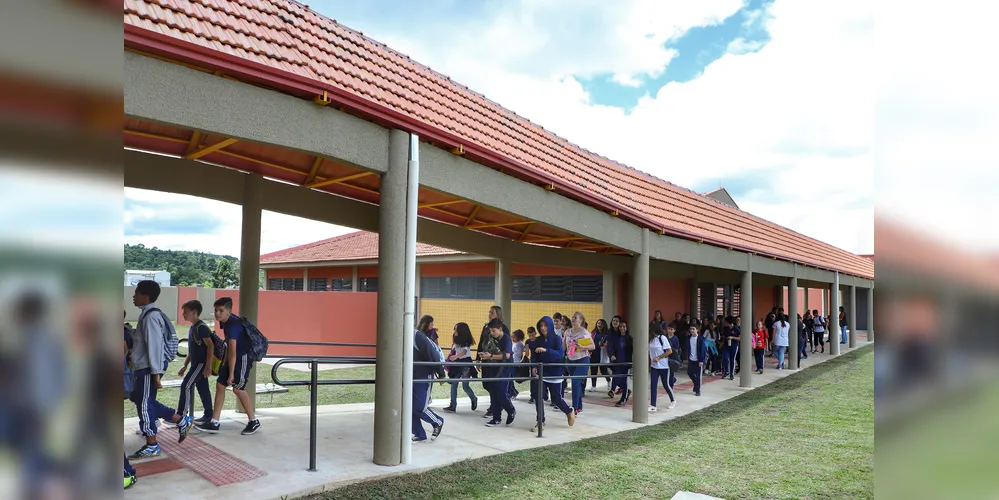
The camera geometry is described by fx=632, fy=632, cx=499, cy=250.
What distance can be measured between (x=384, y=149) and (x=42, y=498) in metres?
6.06

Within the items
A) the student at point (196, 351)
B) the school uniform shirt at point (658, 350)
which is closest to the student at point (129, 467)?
the student at point (196, 351)

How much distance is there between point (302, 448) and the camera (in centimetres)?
685

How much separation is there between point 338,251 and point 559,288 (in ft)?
33.4

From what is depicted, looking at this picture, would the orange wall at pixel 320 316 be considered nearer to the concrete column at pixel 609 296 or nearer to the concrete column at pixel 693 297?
the concrete column at pixel 609 296

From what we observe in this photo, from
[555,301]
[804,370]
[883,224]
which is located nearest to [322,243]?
[555,301]

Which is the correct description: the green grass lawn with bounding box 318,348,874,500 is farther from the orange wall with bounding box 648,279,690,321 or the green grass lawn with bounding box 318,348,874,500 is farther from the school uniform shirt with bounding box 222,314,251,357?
the orange wall with bounding box 648,279,690,321

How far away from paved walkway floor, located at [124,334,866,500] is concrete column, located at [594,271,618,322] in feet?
22.0

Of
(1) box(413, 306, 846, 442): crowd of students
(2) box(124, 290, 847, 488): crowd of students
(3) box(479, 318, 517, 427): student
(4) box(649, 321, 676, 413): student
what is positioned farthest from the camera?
(4) box(649, 321, 676, 413): student

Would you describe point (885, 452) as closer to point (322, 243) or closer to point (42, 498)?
point (42, 498)

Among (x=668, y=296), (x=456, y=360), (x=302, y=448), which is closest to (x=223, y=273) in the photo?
(x=668, y=296)

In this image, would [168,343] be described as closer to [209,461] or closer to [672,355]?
[209,461]

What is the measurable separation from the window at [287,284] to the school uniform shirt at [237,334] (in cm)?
2050

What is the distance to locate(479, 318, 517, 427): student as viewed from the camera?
9.01 m

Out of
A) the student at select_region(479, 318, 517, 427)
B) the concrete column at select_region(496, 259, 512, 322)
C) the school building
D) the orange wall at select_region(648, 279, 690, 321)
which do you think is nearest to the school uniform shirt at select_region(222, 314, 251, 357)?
the student at select_region(479, 318, 517, 427)
